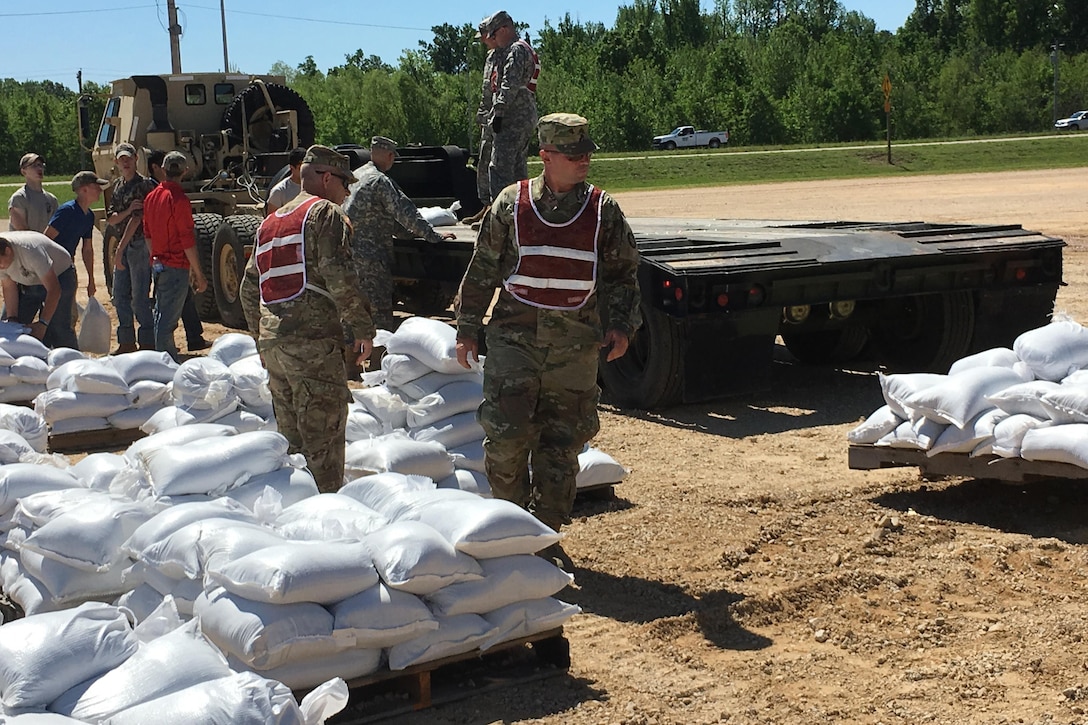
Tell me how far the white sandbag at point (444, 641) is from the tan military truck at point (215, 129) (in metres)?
10.3

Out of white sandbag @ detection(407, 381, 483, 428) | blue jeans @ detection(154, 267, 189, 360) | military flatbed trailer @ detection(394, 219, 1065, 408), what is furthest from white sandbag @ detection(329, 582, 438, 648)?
blue jeans @ detection(154, 267, 189, 360)

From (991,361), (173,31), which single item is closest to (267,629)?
(991,361)

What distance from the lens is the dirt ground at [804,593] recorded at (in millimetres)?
4129

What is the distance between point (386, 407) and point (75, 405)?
2538 mm

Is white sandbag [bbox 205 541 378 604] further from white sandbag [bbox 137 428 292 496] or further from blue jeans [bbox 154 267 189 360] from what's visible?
blue jeans [bbox 154 267 189 360]

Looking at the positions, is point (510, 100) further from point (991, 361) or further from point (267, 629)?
point (267, 629)

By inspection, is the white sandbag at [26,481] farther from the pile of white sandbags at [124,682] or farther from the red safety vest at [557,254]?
the red safety vest at [557,254]

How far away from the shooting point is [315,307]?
5730 millimetres

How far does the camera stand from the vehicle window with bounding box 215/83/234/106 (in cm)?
1516

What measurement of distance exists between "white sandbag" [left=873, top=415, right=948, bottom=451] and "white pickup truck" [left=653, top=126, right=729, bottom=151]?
1897 inches

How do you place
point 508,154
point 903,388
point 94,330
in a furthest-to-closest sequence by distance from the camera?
1. point 94,330
2. point 508,154
3. point 903,388

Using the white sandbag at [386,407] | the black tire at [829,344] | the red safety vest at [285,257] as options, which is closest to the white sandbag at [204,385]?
the white sandbag at [386,407]

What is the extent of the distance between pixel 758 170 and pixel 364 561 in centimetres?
3651

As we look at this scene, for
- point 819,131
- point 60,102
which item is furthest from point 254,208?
point 60,102
